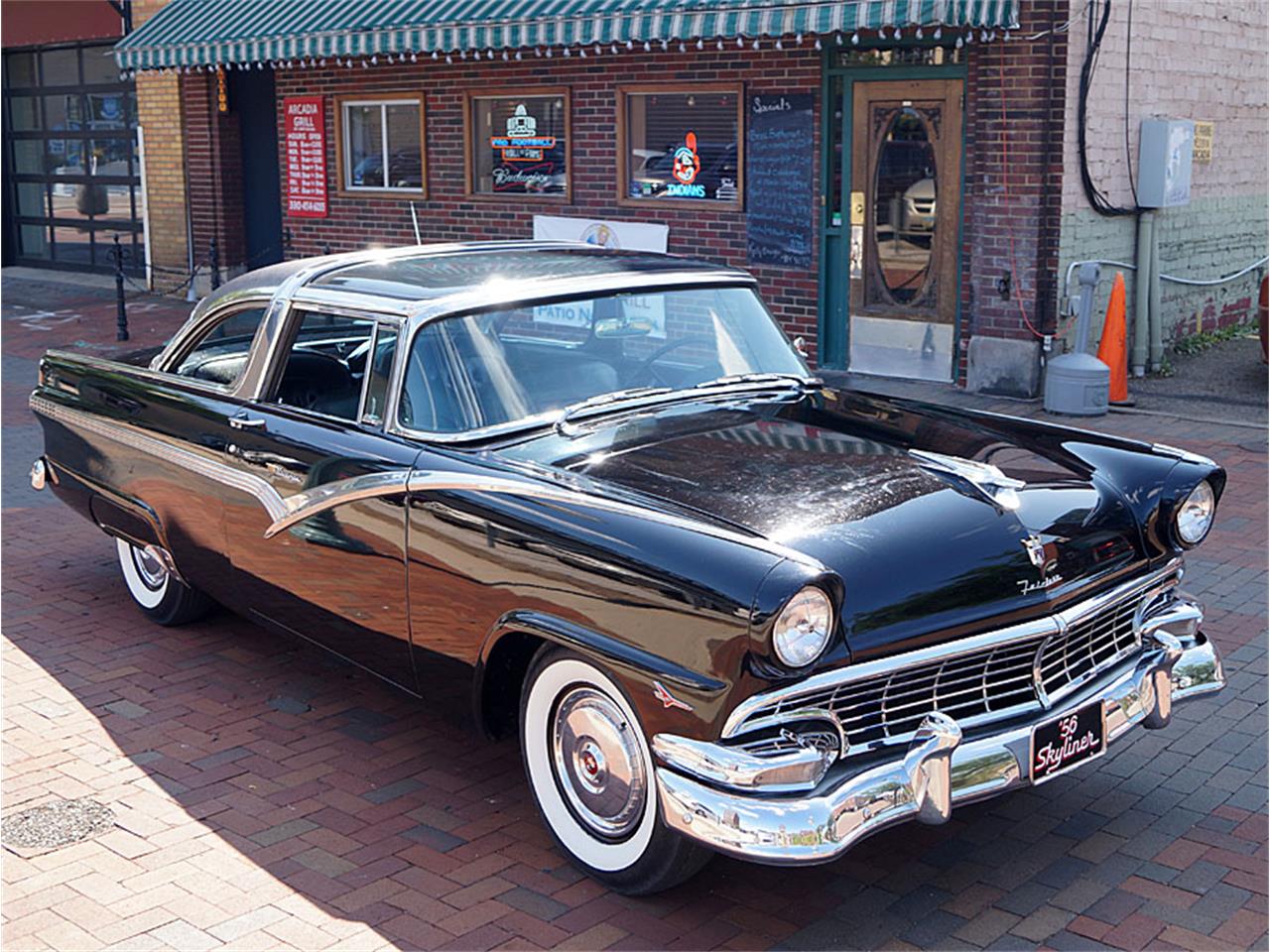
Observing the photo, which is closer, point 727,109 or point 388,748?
point 388,748

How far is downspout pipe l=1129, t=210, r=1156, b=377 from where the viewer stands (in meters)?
11.9

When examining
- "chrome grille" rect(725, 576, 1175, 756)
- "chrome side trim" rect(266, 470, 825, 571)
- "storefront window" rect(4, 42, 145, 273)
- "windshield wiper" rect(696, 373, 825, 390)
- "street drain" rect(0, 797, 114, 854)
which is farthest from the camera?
"storefront window" rect(4, 42, 145, 273)

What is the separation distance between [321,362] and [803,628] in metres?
2.58

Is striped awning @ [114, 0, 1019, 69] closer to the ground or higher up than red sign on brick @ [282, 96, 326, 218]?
higher up

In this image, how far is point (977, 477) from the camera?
435 centimetres

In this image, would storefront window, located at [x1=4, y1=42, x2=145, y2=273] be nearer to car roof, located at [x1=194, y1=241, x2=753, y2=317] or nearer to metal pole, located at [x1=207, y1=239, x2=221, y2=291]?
metal pole, located at [x1=207, y1=239, x2=221, y2=291]

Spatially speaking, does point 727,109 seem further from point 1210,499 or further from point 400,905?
point 400,905

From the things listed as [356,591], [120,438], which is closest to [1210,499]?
[356,591]

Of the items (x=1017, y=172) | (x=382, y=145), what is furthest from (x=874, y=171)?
(x=382, y=145)

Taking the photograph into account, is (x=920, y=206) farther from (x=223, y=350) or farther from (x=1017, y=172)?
(x=223, y=350)

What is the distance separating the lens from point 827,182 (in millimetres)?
11844

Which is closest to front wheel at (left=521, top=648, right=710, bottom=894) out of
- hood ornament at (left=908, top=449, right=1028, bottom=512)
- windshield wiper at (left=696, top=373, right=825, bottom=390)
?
hood ornament at (left=908, top=449, right=1028, bottom=512)

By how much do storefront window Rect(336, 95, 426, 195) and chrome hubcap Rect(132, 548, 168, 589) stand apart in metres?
9.02

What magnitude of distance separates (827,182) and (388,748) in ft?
25.8
